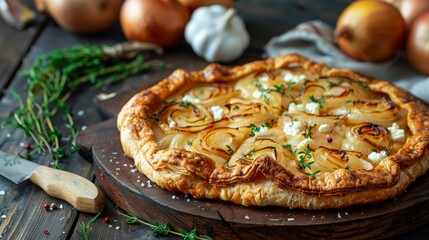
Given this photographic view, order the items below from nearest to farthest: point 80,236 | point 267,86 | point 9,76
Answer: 1. point 80,236
2. point 267,86
3. point 9,76

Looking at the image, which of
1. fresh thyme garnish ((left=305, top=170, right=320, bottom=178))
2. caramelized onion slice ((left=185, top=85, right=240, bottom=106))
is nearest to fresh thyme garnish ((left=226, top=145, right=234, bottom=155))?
fresh thyme garnish ((left=305, top=170, right=320, bottom=178))

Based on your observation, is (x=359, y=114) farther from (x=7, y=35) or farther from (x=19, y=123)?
(x=7, y=35)

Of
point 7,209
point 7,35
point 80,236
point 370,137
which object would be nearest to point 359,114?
point 370,137

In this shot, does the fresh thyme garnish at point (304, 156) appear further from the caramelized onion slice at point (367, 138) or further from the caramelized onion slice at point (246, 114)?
the caramelized onion slice at point (246, 114)

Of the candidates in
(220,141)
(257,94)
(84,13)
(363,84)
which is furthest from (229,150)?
(84,13)

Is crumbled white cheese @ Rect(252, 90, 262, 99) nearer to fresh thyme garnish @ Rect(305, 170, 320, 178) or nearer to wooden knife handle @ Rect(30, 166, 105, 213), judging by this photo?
fresh thyme garnish @ Rect(305, 170, 320, 178)

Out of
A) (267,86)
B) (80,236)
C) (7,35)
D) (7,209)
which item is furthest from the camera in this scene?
(7,35)

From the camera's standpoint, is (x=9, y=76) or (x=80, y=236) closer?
(x=80, y=236)
